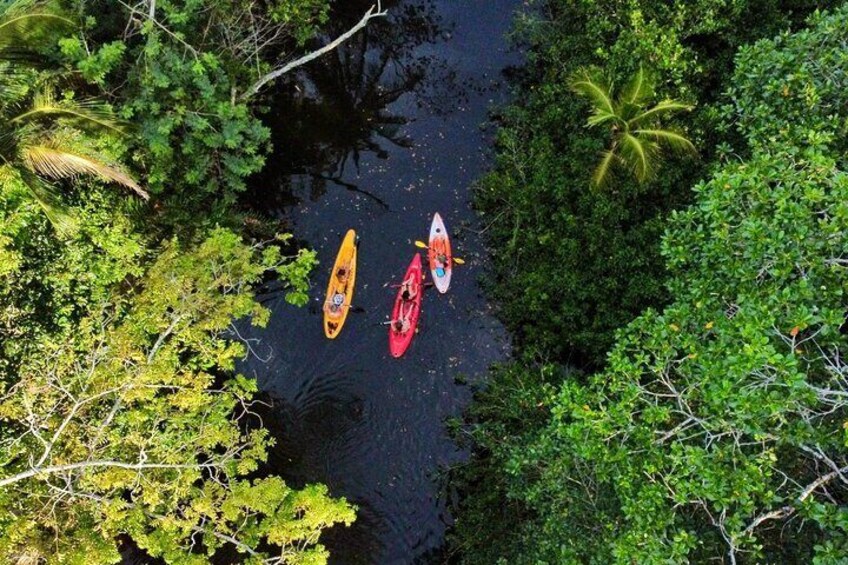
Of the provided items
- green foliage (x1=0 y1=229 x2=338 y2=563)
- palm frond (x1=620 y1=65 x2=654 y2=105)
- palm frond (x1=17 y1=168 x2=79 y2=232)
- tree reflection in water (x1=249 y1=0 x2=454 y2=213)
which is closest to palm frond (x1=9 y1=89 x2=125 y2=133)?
palm frond (x1=17 y1=168 x2=79 y2=232)

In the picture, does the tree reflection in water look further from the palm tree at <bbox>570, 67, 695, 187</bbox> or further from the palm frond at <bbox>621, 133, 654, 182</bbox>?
the palm frond at <bbox>621, 133, 654, 182</bbox>

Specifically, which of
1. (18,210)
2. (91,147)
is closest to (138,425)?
(18,210)

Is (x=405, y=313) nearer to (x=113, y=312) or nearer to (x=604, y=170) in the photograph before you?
(x=604, y=170)

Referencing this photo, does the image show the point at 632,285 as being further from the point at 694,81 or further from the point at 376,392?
the point at 376,392

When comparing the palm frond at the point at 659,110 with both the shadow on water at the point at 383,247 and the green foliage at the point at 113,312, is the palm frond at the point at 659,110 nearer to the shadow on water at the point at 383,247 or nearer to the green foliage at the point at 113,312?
the shadow on water at the point at 383,247

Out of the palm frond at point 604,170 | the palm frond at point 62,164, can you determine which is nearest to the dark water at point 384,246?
the palm frond at point 604,170
